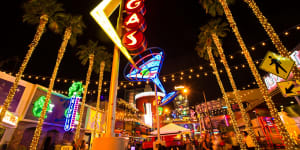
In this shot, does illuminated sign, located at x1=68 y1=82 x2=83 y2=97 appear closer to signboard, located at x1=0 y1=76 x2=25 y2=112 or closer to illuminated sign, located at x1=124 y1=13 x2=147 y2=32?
signboard, located at x1=0 y1=76 x2=25 y2=112

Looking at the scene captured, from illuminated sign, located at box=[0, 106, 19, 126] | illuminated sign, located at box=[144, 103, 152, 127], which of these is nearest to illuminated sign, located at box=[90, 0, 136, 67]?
illuminated sign, located at box=[0, 106, 19, 126]

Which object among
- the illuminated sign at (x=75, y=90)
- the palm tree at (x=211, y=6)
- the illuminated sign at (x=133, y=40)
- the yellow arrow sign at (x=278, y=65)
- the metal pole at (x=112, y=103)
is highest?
the palm tree at (x=211, y=6)

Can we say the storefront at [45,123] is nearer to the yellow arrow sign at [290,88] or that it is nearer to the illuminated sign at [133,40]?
the illuminated sign at [133,40]

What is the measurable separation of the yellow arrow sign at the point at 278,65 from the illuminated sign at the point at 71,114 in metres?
20.5

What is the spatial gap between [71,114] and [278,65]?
2126 centimetres

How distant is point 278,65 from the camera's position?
601 cm

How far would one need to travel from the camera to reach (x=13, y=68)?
693 inches

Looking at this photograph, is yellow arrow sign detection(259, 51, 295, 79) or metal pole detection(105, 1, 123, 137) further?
yellow arrow sign detection(259, 51, 295, 79)

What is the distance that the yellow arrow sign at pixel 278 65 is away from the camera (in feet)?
19.2

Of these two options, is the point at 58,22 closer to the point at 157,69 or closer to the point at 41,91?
the point at 41,91

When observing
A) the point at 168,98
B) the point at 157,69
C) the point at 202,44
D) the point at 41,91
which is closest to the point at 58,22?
the point at 41,91

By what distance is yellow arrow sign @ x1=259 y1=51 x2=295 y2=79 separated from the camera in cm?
586

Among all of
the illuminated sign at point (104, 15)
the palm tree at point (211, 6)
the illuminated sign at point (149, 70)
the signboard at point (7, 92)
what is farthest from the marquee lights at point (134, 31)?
the signboard at point (7, 92)

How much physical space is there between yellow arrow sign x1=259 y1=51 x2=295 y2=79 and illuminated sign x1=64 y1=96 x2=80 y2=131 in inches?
806
